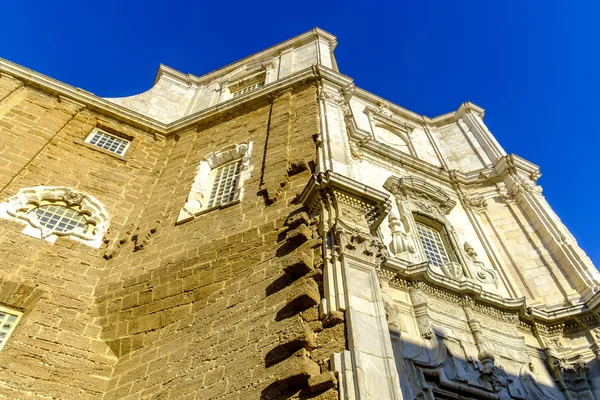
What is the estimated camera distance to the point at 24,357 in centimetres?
647

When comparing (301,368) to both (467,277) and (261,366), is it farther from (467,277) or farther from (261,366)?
(467,277)

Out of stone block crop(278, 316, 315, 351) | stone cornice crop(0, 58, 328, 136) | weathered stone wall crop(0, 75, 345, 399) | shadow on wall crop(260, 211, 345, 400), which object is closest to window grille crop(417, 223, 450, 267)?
weathered stone wall crop(0, 75, 345, 399)

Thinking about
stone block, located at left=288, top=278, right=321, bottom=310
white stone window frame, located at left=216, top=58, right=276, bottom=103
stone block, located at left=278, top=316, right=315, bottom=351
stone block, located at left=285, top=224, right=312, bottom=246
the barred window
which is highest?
white stone window frame, located at left=216, top=58, right=276, bottom=103

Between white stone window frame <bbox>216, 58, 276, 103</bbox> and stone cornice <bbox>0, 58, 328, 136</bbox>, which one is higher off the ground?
white stone window frame <bbox>216, 58, 276, 103</bbox>

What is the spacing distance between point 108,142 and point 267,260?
7.47 m

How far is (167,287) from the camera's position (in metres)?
7.53

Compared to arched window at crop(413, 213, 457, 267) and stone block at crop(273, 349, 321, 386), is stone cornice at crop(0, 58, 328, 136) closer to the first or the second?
arched window at crop(413, 213, 457, 267)

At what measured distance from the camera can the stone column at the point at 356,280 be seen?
4.78 meters

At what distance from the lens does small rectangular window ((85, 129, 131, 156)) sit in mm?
12047

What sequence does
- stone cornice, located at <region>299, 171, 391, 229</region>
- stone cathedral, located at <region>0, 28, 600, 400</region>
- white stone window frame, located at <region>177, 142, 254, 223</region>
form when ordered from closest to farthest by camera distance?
stone cathedral, located at <region>0, 28, 600, 400</region>, stone cornice, located at <region>299, 171, 391, 229</region>, white stone window frame, located at <region>177, 142, 254, 223</region>

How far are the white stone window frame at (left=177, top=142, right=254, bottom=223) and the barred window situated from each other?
3118 millimetres

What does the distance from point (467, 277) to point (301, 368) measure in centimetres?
773

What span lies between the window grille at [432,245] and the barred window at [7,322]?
897 centimetres

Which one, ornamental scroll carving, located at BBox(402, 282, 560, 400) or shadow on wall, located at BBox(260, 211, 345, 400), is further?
ornamental scroll carving, located at BBox(402, 282, 560, 400)
